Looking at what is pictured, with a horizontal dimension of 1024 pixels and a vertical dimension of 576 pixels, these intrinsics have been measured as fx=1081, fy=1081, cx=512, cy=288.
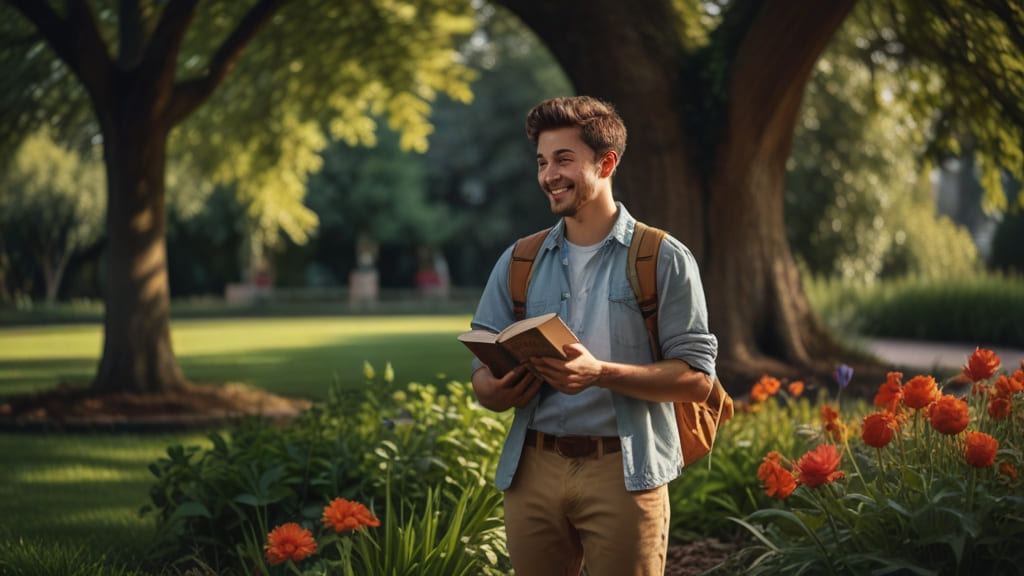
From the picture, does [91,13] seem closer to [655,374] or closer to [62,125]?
[62,125]

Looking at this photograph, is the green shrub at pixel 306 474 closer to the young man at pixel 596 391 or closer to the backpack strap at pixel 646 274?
the young man at pixel 596 391

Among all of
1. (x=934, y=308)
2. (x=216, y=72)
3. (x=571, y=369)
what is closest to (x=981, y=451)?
(x=571, y=369)

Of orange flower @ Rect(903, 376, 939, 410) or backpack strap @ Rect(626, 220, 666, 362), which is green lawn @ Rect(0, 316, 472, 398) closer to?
orange flower @ Rect(903, 376, 939, 410)

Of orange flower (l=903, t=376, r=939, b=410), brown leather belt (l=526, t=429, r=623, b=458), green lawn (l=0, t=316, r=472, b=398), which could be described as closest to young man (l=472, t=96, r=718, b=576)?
brown leather belt (l=526, t=429, r=623, b=458)

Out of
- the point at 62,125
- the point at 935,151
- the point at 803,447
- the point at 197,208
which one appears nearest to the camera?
the point at 803,447

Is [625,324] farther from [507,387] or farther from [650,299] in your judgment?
[507,387]

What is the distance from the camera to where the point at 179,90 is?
11.2 m

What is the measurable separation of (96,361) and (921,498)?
55.1 ft

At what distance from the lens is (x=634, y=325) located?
9.68ft

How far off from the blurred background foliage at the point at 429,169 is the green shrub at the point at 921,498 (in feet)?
15.8

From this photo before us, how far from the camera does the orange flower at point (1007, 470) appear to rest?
3.68 m

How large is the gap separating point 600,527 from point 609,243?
773mm

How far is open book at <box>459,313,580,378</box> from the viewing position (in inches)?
101

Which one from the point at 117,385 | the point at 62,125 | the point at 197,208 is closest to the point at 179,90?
the point at 117,385
